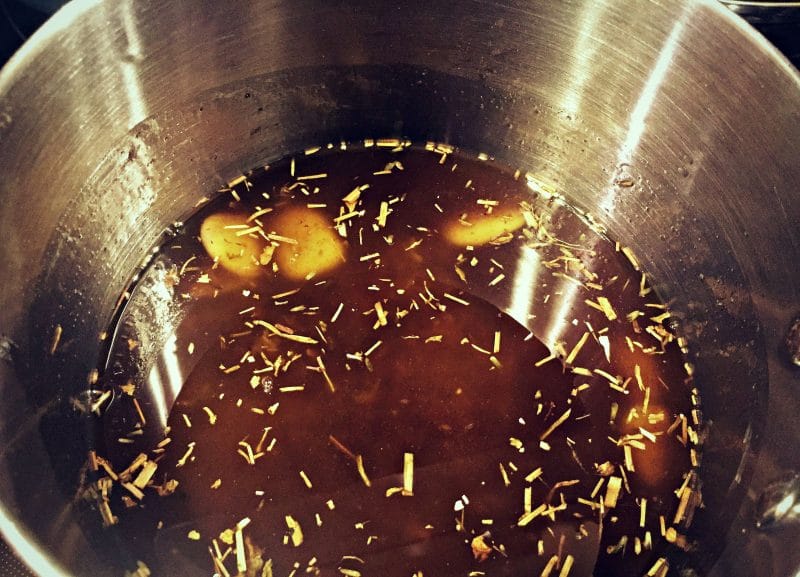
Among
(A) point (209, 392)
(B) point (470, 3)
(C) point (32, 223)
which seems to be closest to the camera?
(C) point (32, 223)

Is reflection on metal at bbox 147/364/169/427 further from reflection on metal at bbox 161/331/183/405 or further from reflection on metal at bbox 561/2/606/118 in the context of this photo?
reflection on metal at bbox 561/2/606/118

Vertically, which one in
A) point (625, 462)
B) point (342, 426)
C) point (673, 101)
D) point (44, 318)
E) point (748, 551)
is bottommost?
point (748, 551)

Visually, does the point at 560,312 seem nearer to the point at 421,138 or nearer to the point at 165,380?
the point at 421,138

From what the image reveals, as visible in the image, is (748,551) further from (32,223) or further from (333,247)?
(32,223)

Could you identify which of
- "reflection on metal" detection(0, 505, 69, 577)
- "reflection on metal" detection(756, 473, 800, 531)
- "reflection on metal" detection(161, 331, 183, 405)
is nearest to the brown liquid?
"reflection on metal" detection(161, 331, 183, 405)

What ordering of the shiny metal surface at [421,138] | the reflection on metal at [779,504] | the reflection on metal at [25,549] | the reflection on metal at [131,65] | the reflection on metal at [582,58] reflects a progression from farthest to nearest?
the reflection on metal at [582,58], the reflection on metal at [131,65], the shiny metal surface at [421,138], the reflection on metal at [779,504], the reflection on metal at [25,549]

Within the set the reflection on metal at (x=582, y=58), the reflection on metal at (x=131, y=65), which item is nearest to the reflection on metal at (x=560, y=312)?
the reflection on metal at (x=582, y=58)

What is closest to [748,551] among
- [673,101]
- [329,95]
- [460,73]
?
[673,101]

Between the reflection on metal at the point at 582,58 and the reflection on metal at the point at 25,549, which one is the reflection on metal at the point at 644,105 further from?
the reflection on metal at the point at 25,549
